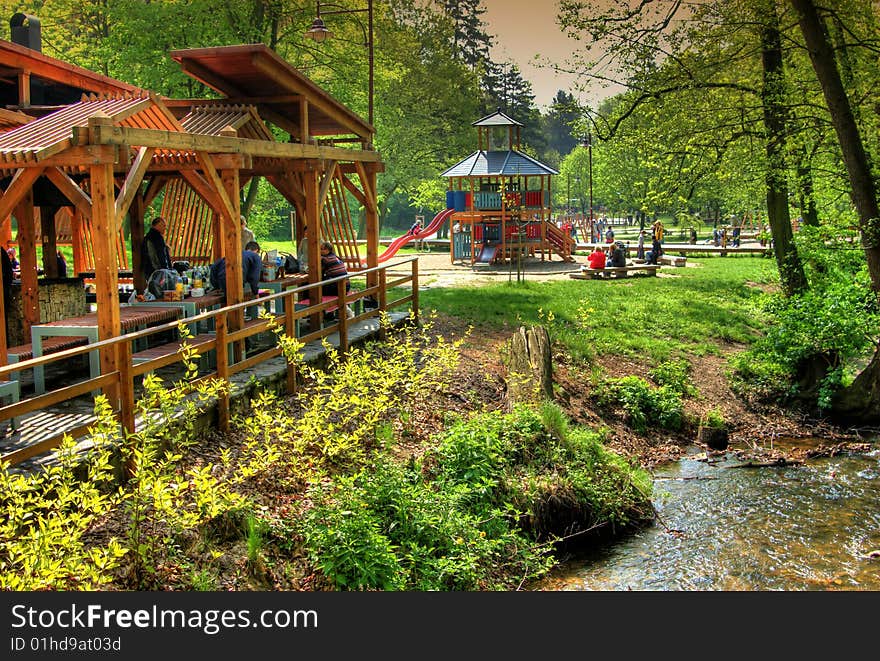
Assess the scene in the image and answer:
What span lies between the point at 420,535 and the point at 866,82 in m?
11.4

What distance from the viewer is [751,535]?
369 inches

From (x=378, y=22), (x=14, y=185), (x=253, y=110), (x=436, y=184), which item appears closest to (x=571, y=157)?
(x=436, y=184)

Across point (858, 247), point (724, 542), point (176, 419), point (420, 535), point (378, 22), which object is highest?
point (378, 22)

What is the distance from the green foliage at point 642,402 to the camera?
43.4 ft

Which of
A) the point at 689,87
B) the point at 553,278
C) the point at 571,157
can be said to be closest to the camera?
A: the point at 689,87

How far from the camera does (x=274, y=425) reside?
9.41 metres

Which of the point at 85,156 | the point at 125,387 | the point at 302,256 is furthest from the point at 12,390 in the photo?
the point at 302,256

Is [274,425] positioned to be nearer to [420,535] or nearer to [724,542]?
[420,535]

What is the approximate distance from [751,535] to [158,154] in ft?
26.3

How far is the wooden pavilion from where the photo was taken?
8359 mm

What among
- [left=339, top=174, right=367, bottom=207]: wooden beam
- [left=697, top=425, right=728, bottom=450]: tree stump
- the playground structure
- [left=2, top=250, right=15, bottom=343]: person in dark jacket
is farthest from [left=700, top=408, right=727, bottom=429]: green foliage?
the playground structure

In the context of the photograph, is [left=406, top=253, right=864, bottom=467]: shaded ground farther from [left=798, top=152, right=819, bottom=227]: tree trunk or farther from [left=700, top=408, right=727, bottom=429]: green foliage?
[left=798, top=152, right=819, bottom=227]: tree trunk

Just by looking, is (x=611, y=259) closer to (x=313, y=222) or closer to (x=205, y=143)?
(x=313, y=222)

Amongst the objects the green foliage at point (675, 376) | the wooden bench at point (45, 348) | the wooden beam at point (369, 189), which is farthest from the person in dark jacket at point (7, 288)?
the green foliage at point (675, 376)
